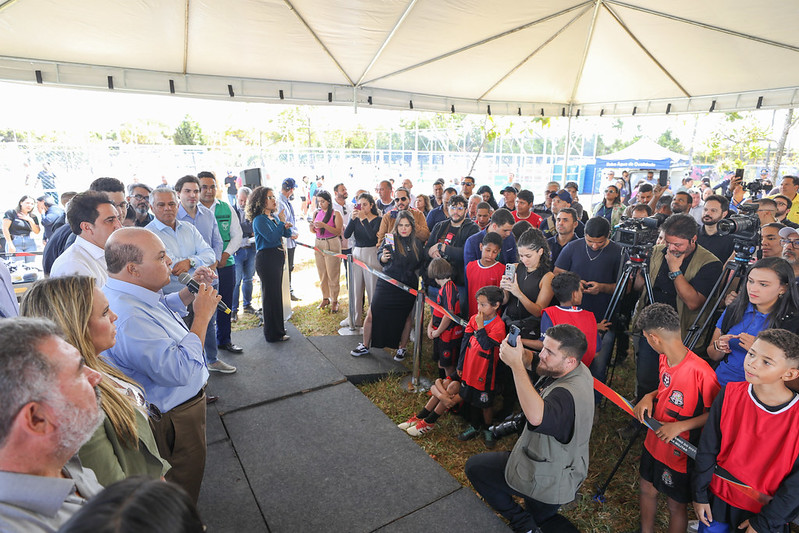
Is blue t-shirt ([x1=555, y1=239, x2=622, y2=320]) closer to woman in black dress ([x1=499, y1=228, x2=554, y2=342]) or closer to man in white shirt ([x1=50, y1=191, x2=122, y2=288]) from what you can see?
woman in black dress ([x1=499, y1=228, x2=554, y2=342])

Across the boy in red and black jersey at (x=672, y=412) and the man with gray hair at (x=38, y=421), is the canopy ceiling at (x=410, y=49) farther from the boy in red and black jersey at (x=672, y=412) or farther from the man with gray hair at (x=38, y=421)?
the man with gray hair at (x=38, y=421)

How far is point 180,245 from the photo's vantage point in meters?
3.75

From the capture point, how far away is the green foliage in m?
32.1

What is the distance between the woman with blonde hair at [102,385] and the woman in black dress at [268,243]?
3.20m

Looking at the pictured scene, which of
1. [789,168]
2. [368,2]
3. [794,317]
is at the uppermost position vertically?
[368,2]

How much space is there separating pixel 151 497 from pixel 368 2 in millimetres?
5032

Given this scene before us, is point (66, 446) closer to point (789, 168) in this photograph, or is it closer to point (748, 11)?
point (748, 11)

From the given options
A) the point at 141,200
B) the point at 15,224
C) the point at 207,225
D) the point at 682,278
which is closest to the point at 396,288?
the point at 207,225

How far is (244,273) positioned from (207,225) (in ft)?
6.55

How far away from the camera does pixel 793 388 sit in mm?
2350

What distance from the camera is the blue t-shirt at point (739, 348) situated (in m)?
2.57

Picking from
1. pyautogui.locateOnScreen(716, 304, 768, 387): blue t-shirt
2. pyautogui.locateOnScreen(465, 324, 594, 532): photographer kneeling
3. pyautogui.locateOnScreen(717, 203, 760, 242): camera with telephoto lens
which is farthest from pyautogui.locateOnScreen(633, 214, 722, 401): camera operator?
pyautogui.locateOnScreen(465, 324, 594, 532): photographer kneeling

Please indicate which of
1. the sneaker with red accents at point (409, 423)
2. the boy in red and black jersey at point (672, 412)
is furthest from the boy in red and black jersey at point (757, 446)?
the sneaker with red accents at point (409, 423)

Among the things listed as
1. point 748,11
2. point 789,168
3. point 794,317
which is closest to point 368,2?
point 748,11
